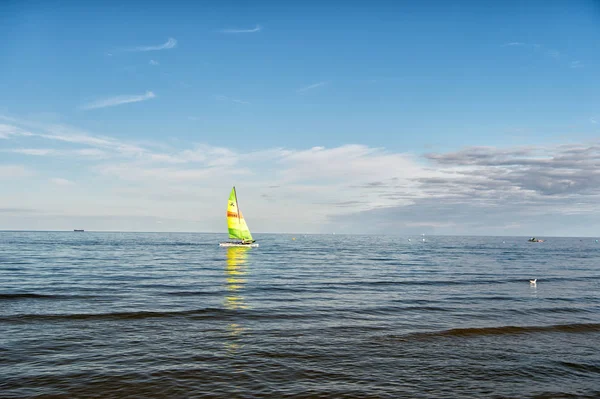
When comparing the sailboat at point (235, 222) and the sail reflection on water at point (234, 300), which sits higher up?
the sailboat at point (235, 222)

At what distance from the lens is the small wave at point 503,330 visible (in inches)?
813

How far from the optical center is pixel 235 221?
359 ft

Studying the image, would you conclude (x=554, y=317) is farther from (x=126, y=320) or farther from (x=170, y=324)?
(x=126, y=320)

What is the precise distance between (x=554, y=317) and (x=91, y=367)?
25046 mm

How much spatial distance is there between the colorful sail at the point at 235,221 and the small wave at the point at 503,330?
8737cm

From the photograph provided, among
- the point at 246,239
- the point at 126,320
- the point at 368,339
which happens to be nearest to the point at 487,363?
the point at 368,339

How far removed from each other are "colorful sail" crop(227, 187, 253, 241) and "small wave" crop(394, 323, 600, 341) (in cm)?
8737

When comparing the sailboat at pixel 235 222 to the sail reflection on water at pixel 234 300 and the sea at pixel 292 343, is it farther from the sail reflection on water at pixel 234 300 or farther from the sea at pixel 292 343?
the sea at pixel 292 343

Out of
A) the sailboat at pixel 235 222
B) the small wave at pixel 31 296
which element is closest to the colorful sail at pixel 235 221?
the sailboat at pixel 235 222

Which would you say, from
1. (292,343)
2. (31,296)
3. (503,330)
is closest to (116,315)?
(31,296)

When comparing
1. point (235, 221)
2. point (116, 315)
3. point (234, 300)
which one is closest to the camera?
point (116, 315)

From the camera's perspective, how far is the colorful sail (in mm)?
106375

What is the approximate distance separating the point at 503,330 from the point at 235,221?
91.5 metres

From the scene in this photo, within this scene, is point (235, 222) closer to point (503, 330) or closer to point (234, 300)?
point (234, 300)
